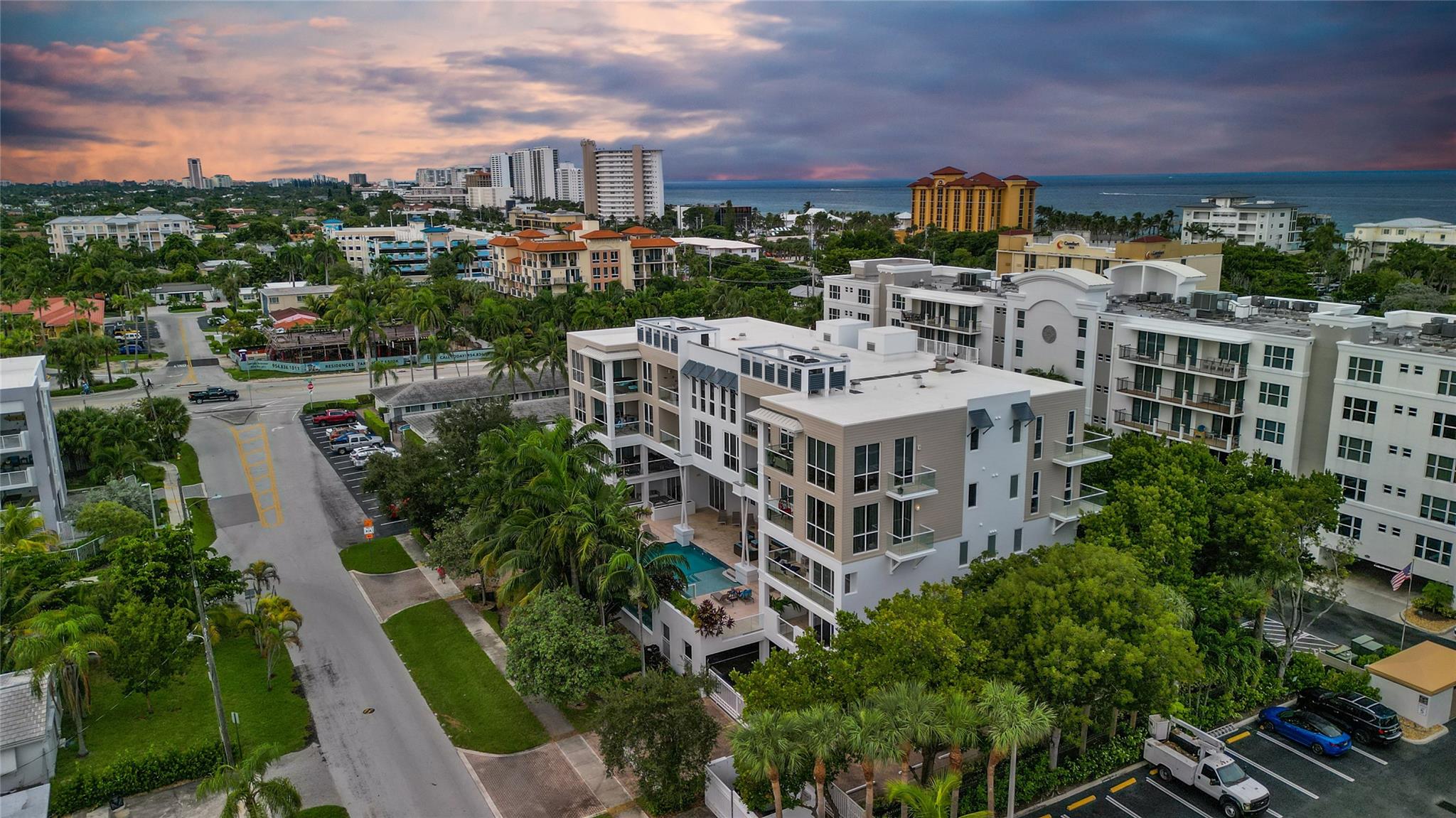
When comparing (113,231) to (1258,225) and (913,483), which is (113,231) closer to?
(913,483)

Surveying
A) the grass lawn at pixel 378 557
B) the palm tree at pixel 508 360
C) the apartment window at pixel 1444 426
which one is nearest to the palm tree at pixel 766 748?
the grass lawn at pixel 378 557

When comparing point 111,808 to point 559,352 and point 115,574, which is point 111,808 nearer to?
point 115,574

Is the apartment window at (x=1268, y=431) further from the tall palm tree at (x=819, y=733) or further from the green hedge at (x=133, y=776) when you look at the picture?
the green hedge at (x=133, y=776)

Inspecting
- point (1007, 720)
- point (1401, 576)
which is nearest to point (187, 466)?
point (1007, 720)

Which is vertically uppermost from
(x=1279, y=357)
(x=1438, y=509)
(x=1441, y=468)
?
(x=1279, y=357)


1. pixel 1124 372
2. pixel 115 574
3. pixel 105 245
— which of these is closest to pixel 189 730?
pixel 115 574

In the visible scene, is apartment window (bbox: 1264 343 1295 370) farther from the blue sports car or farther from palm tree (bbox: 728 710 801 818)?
palm tree (bbox: 728 710 801 818)

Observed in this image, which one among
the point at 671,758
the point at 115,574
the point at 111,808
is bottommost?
the point at 111,808
